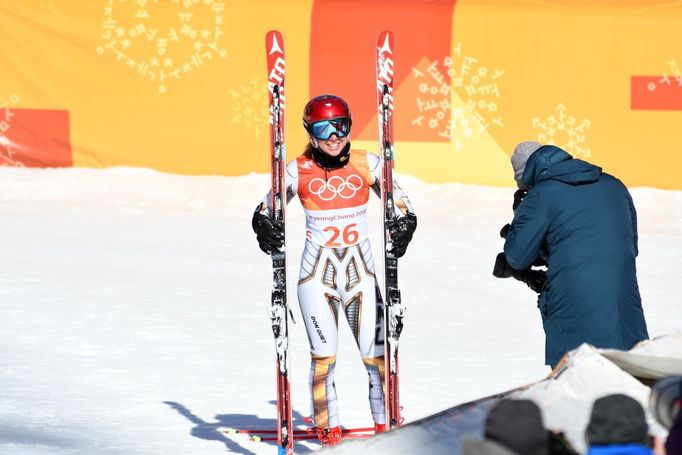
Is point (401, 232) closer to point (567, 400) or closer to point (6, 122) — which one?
point (567, 400)

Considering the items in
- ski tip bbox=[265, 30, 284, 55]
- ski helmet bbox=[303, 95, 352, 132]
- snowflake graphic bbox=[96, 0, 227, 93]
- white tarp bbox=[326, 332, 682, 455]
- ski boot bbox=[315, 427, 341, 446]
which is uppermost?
snowflake graphic bbox=[96, 0, 227, 93]

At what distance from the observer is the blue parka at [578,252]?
5.36 metres

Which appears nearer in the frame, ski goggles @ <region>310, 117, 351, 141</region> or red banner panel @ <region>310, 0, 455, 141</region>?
ski goggles @ <region>310, 117, 351, 141</region>

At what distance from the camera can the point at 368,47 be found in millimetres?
15281

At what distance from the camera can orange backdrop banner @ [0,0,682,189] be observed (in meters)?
14.8

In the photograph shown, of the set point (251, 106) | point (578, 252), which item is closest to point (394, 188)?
point (578, 252)

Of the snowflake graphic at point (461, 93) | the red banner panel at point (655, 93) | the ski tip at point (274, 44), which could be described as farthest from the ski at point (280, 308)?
the red banner panel at point (655, 93)

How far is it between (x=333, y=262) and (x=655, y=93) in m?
8.61

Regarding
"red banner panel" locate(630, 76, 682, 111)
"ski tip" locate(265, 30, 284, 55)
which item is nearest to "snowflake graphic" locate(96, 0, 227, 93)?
"red banner panel" locate(630, 76, 682, 111)

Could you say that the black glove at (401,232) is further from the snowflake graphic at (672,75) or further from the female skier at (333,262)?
the snowflake graphic at (672,75)

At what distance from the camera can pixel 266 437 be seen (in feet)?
24.2

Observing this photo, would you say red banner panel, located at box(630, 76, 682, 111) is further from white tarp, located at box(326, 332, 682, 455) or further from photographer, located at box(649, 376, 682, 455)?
photographer, located at box(649, 376, 682, 455)

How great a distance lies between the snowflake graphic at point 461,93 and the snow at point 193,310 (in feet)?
2.26

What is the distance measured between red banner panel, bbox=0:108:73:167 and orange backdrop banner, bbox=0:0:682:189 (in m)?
0.02
